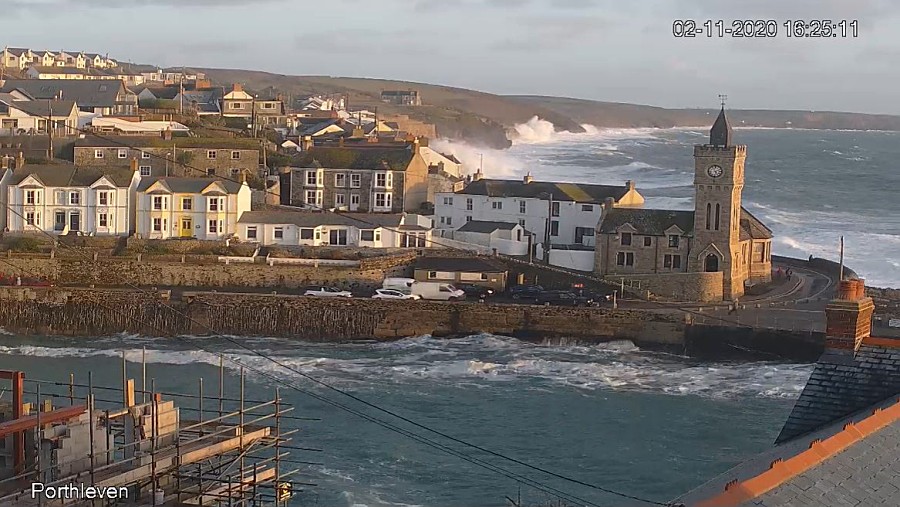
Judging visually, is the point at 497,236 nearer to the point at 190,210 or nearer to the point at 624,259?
the point at 624,259

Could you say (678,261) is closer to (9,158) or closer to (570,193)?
(570,193)

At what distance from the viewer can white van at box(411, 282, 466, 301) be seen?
40219 mm

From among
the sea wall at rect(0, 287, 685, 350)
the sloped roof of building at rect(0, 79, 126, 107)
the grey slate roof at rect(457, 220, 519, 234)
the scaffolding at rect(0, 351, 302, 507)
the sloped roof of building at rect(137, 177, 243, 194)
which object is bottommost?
the sea wall at rect(0, 287, 685, 350)

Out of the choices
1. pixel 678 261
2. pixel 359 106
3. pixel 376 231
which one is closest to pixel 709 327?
pixel 678 261

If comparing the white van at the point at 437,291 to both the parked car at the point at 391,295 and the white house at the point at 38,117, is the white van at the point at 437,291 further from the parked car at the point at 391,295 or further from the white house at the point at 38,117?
the white house at the point at 38,117

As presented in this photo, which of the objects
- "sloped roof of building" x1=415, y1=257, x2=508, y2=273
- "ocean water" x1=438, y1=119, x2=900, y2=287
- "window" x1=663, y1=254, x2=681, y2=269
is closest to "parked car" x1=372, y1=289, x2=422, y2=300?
"sloped roof of building" x1=415, y1=257, x2=508, y2=273

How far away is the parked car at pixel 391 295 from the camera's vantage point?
39781 mm

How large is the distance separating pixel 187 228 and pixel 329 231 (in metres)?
4.92

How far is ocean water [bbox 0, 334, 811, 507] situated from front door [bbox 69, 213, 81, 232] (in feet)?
27.5

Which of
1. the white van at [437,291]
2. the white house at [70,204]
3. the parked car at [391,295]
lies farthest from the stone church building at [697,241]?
the white house at [70,204]

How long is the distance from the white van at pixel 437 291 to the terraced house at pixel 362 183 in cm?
947

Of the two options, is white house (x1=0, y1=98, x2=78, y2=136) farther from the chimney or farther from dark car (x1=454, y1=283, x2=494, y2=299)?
the chimney

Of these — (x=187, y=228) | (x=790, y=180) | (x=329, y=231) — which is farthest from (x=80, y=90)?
(x=790, y=180)

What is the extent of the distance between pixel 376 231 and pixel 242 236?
15.0 feet
